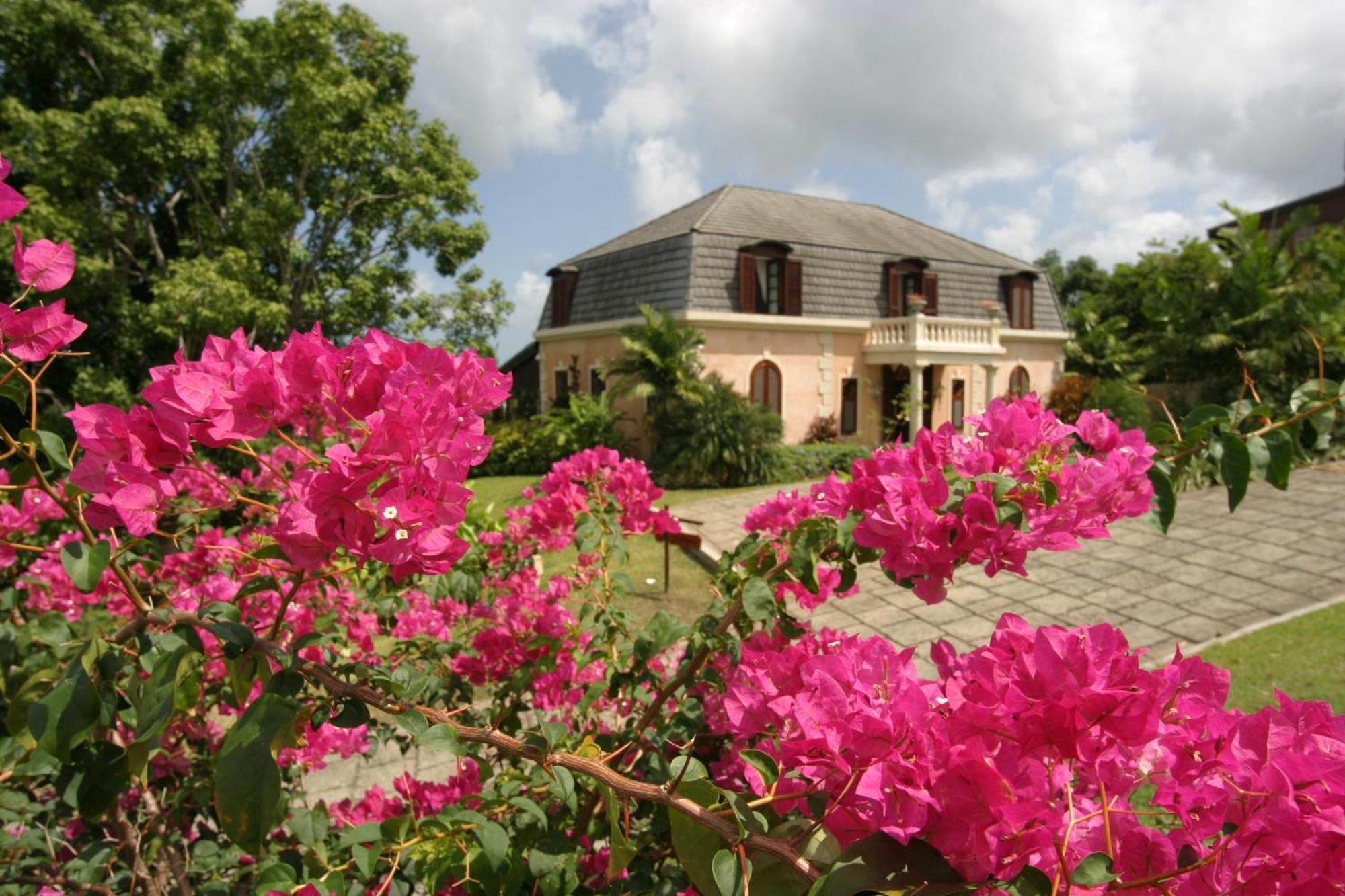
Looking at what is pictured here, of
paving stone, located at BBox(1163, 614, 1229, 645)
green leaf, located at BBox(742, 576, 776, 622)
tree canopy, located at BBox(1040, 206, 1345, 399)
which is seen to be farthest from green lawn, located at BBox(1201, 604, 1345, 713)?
tree canopy, located at BBox(1040, 206, 1345, 399)

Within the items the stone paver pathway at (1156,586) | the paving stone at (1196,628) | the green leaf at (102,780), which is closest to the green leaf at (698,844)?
the green leaf at (102,780)

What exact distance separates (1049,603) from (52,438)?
6.10 metres

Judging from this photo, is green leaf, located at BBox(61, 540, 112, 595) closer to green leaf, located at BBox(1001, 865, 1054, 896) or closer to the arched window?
green leaf, located at BBox(1001, 865, 1054, 896)

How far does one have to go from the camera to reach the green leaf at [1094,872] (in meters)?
0.54

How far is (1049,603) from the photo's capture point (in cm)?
556

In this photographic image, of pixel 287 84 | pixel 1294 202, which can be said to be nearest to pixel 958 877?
pixel 287 84

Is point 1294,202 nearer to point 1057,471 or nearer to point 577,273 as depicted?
point 577,273

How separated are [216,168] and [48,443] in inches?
580

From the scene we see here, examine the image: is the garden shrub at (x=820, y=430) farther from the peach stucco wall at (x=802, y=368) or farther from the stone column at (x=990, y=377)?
the stone column at (x=990, y=377)

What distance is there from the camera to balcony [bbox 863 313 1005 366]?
14227 millimetres

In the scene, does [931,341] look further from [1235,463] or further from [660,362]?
[1235,463]

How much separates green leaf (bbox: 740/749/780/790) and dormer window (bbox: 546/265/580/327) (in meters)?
15.8

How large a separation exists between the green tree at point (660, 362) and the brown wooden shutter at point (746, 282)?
1.23m

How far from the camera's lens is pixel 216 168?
12578 mm
